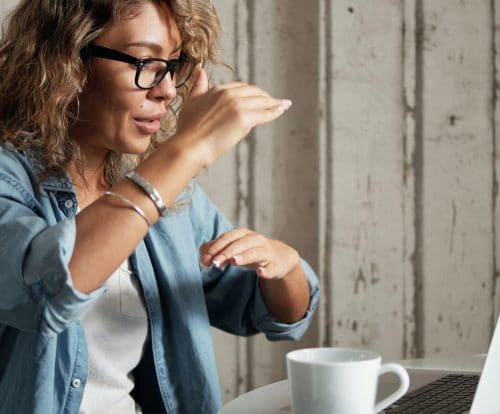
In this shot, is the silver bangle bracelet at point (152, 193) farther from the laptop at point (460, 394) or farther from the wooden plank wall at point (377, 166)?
the wooden plank wall at point (377, 166)

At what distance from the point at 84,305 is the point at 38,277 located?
0.21ft

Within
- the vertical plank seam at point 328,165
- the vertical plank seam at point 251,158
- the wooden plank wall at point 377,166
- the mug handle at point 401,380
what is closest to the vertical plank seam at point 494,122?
the wooden plank wall at point 377,166

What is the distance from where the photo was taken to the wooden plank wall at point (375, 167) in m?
2.04

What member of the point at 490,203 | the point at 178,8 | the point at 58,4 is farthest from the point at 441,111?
the point at 58,4

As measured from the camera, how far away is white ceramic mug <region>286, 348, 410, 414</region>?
750mm

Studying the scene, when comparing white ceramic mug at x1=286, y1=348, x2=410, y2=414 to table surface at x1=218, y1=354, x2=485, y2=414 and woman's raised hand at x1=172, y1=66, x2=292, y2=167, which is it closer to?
table surface at x1=218, y1=354, x2=485, y2=414

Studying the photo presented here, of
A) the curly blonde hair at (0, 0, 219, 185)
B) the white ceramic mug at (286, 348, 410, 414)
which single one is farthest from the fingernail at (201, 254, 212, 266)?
the curly blonde hair at (0, 0, 219, 185)

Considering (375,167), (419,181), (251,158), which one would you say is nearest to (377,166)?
(375,167)

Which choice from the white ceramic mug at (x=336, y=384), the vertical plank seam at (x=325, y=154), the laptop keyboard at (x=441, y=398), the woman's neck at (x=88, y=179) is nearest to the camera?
the white ceramic mug at (x=336, y=384)

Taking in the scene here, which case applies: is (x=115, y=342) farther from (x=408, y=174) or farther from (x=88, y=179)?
(x=408, y=174)

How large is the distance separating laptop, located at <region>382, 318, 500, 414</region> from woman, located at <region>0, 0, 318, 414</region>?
0.98 feet

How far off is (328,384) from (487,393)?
6.8 inches

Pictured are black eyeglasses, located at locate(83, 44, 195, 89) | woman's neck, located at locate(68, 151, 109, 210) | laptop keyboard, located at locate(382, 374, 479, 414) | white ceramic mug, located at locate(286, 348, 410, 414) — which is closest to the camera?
white ceramic mug, located at locate(286, 348, 410, 414)

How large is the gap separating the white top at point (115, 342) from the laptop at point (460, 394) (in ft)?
1.53
